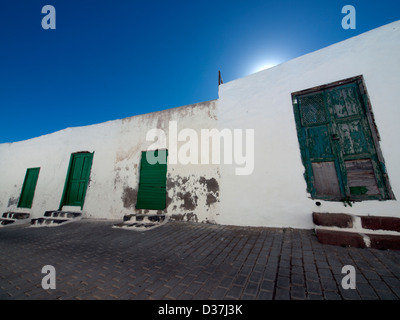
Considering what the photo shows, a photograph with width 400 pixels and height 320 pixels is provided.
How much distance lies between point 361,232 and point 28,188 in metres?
12.5

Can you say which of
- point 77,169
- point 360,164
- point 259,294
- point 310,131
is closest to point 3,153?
point 77,169

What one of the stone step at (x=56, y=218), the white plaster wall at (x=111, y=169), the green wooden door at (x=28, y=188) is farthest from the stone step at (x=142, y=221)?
the green wooden door at (x=28, y=188)

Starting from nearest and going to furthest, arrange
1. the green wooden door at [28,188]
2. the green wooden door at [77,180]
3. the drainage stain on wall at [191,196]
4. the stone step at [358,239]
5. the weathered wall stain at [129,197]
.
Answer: the stone step at [358,239] → the drainage stain on wall at [191,196] → the weathered wall stain at [129,197] → the green wooden door at [77,180] → the green wooden door at [28,188]

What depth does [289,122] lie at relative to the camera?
4195 millimetres

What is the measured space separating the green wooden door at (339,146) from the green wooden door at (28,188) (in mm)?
11378

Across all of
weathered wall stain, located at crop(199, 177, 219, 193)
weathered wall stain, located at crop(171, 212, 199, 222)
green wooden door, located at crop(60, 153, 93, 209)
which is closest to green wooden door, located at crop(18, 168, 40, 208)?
green wooden door, located at crop(60, 153, 93, 209)

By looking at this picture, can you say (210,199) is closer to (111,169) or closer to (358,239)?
(358,239)

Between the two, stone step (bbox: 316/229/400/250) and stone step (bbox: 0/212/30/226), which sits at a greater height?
stone step (bbox: 316/229/400/250)

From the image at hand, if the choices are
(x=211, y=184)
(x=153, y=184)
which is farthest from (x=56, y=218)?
(x=211, y=184)

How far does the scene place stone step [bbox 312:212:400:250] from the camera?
251 cm

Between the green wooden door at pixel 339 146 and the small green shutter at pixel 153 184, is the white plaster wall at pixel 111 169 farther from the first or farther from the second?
the green wooden door at pixel 339 146

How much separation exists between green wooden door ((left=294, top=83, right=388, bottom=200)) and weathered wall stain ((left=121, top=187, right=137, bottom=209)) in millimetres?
5398

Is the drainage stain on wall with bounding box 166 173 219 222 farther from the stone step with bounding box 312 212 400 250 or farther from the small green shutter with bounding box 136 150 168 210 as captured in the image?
the stone step with bounding box 312 212 400 250

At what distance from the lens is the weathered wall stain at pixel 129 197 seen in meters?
5.96
